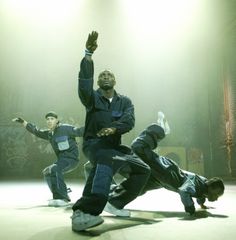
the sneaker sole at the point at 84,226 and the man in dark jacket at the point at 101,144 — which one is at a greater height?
the man in dark jacket at the point at 101,144

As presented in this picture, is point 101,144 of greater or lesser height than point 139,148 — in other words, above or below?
above

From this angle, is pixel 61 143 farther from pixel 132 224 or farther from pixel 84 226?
pixel 84 226

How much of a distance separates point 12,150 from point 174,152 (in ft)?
20.9

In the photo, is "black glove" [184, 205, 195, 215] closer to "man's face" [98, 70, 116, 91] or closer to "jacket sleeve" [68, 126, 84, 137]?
"man's face" [98, 70, 116, 91]

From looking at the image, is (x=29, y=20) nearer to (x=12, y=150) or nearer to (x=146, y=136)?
(x=12, y=150)

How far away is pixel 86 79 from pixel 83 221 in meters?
1.37

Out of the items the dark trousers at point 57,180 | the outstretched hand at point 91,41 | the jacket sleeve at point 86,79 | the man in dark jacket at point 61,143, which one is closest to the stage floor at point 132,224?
the dark trousers at point 57,180

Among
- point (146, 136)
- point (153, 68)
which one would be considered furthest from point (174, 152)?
point (146, 136)

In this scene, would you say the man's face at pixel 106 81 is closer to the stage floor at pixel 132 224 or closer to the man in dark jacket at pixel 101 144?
the man in dark jacket at pixel 101 144

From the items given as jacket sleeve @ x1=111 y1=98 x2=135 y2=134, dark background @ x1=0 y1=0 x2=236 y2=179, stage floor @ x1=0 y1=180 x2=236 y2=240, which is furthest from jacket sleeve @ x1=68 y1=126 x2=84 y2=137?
dark background @ x1=0 y1=0 x2=236 y2=179

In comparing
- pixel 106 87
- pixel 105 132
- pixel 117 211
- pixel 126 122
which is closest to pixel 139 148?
pixel 117 211

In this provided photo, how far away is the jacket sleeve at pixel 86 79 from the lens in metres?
3.61

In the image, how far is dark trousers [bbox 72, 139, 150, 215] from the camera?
337 cm

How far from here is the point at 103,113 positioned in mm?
3867
